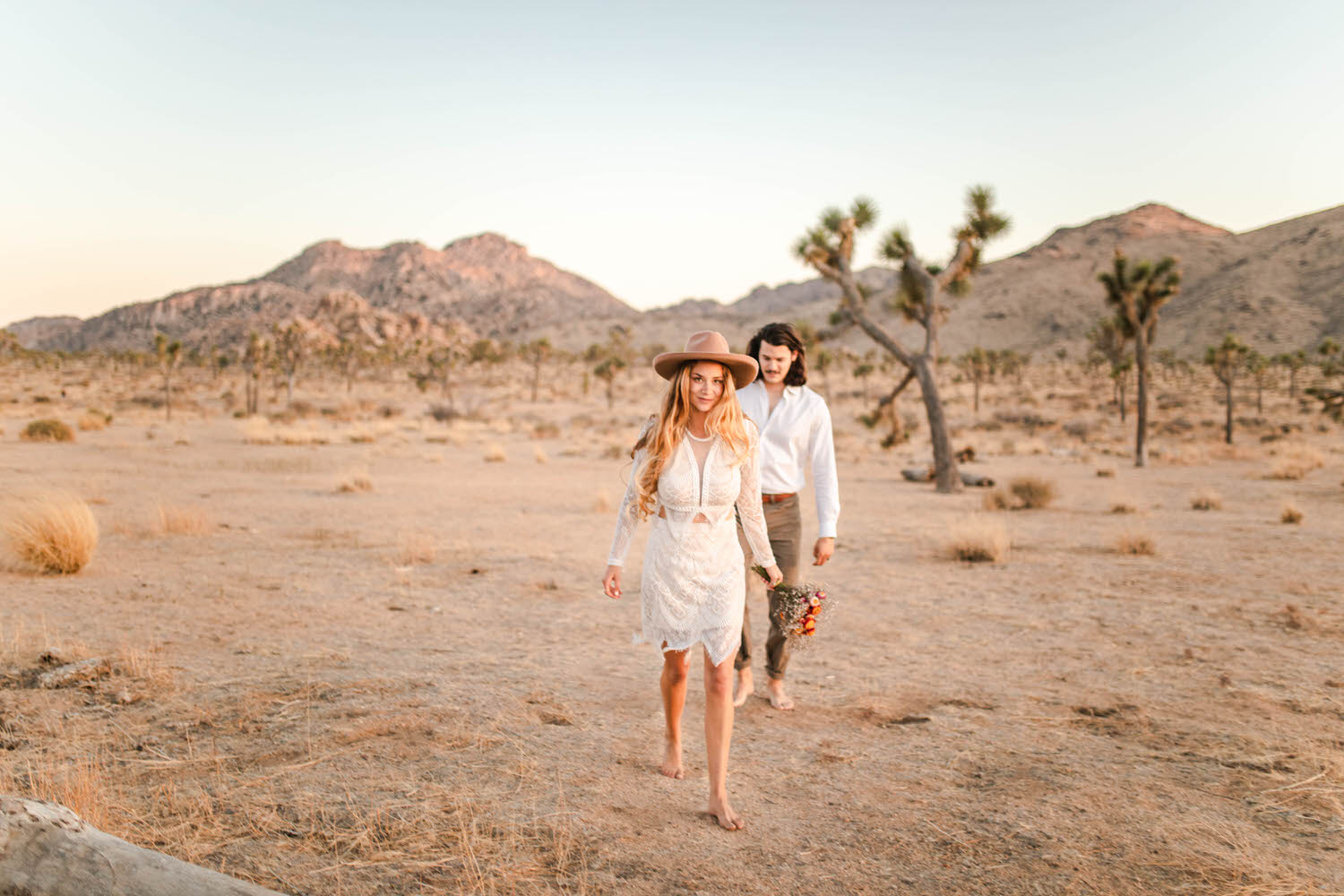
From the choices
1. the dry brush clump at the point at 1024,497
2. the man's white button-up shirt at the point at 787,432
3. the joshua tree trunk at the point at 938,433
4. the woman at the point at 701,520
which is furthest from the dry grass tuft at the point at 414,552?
the joshua tree trunk at the point at 938,433

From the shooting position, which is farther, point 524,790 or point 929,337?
point 929,337

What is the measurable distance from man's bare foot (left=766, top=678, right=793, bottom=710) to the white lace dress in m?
1.64

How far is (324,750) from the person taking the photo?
3895mm

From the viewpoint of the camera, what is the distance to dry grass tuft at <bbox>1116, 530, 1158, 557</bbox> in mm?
9594

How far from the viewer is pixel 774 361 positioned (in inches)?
173

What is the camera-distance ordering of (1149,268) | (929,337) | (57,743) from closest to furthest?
(57,743)
(929,337)
(1149,268)

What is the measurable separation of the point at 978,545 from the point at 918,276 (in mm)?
9058

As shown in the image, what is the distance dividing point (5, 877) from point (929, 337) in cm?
1638

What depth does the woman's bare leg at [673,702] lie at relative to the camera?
348 centimetres

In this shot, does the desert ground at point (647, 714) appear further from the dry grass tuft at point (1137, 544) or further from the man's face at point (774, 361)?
the man's face at point (774, 361)

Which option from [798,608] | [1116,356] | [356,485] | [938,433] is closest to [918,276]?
[938,433]

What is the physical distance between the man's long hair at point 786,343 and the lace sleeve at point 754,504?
3.43ft

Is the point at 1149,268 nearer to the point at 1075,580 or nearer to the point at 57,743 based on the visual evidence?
the point at 1075,580

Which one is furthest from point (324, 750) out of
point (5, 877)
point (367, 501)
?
point (367, 501)
